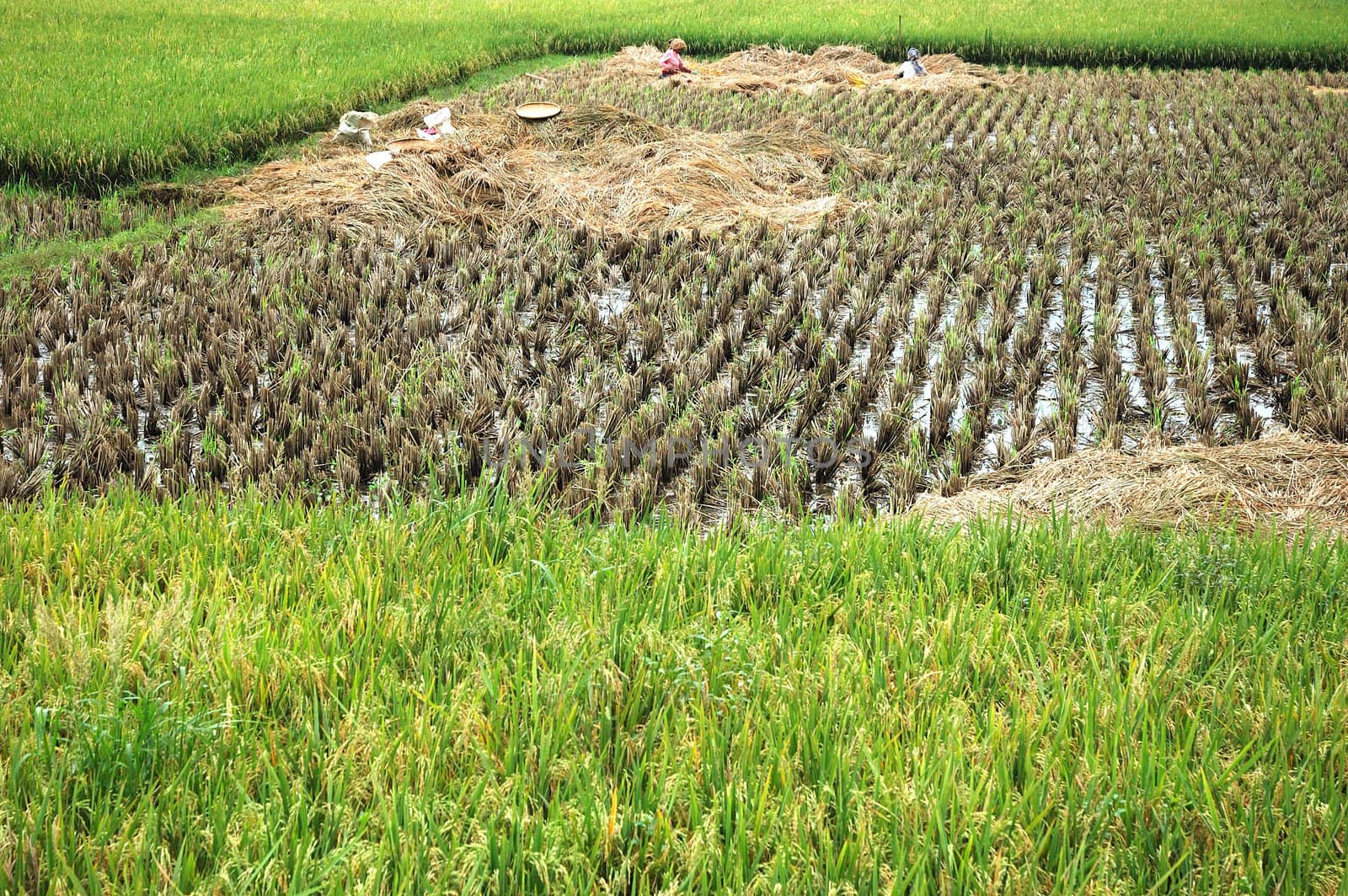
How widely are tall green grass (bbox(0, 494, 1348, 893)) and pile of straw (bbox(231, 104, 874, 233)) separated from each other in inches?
176

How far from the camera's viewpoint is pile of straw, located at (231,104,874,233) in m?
7.23

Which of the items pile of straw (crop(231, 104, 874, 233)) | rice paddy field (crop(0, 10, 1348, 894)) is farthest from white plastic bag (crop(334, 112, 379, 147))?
rice paddy field (crop(0, 10, 1348, 894))

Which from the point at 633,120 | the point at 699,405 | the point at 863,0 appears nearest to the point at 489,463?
the point at 699,405

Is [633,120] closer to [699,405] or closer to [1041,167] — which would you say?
[1041,167]

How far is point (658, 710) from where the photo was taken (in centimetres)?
213

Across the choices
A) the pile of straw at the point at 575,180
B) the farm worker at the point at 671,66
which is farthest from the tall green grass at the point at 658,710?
the farm worker at the point at 671,66

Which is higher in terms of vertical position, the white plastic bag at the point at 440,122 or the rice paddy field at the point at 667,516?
the white plastic bag at the point at 440,122

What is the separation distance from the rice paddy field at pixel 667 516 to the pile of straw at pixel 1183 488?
0.07ft

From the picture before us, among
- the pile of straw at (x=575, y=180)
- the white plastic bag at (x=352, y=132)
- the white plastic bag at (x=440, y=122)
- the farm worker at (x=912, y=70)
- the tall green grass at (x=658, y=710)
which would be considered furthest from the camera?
the farm worker at (x=912, y=70)

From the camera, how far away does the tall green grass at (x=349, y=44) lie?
8.77m

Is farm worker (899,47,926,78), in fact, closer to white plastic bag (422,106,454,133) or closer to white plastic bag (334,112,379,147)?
white plastic bag (422,106,454,133)

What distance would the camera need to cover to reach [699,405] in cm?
441

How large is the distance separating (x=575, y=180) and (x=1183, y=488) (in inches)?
216

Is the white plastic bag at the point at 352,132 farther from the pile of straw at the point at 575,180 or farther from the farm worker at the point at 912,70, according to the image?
the farm worker at the point at 912,70
